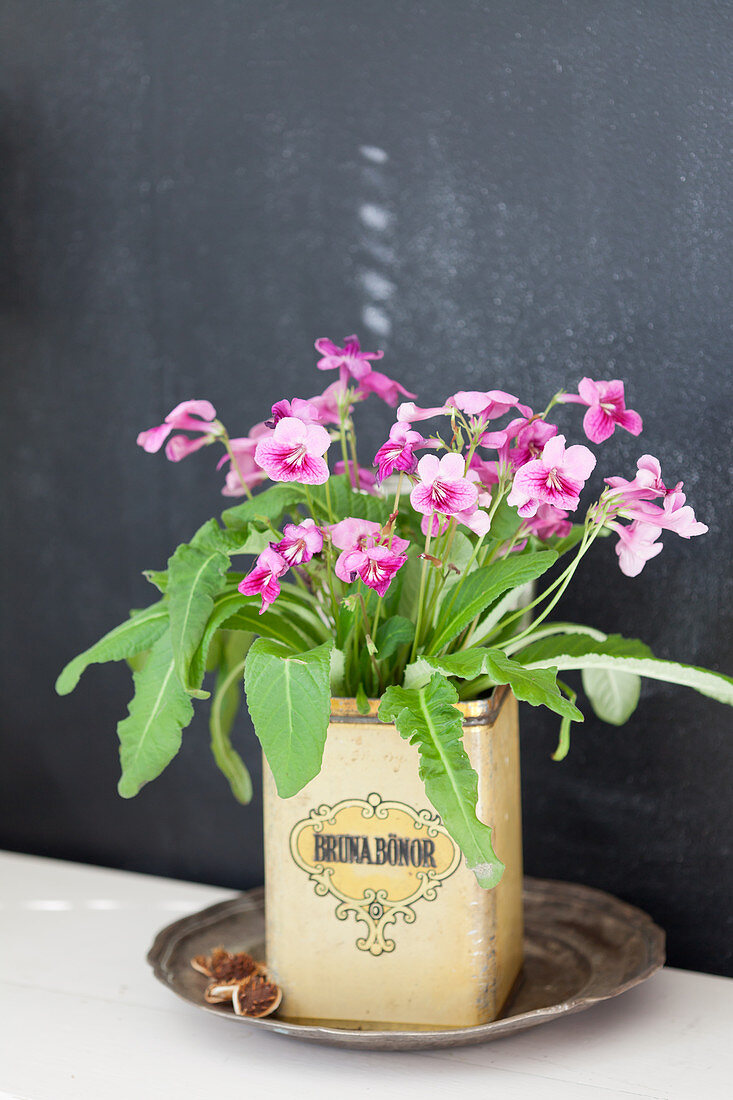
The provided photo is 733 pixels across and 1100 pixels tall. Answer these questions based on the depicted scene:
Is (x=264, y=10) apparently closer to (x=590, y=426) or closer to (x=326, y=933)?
(x=590, y=426)

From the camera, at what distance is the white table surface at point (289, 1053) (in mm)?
880

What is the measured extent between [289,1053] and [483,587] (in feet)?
1.49

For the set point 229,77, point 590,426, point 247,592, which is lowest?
point 247,592

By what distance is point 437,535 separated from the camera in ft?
2.84

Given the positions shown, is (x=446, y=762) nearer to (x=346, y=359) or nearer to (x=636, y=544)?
(x=636, y=544)

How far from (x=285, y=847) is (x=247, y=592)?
0.85ft

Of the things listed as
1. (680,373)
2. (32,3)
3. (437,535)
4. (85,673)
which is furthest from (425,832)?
(32,3)

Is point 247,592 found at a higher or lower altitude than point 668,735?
higher

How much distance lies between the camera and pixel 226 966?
1.03 metres

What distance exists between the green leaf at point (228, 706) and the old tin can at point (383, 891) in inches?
6.0

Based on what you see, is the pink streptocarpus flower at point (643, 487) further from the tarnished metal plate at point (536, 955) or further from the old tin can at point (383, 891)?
the tarnished metal plate at point (536, 955)

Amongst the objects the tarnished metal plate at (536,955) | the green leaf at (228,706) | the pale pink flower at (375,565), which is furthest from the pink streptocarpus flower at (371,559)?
the tarnished metal plate at (536,955)

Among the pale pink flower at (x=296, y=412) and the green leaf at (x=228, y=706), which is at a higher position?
the pale pink flower at (x=296, y=412)

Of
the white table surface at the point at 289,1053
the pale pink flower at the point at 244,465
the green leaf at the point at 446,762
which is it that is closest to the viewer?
the green leaf at the point at 446,762
